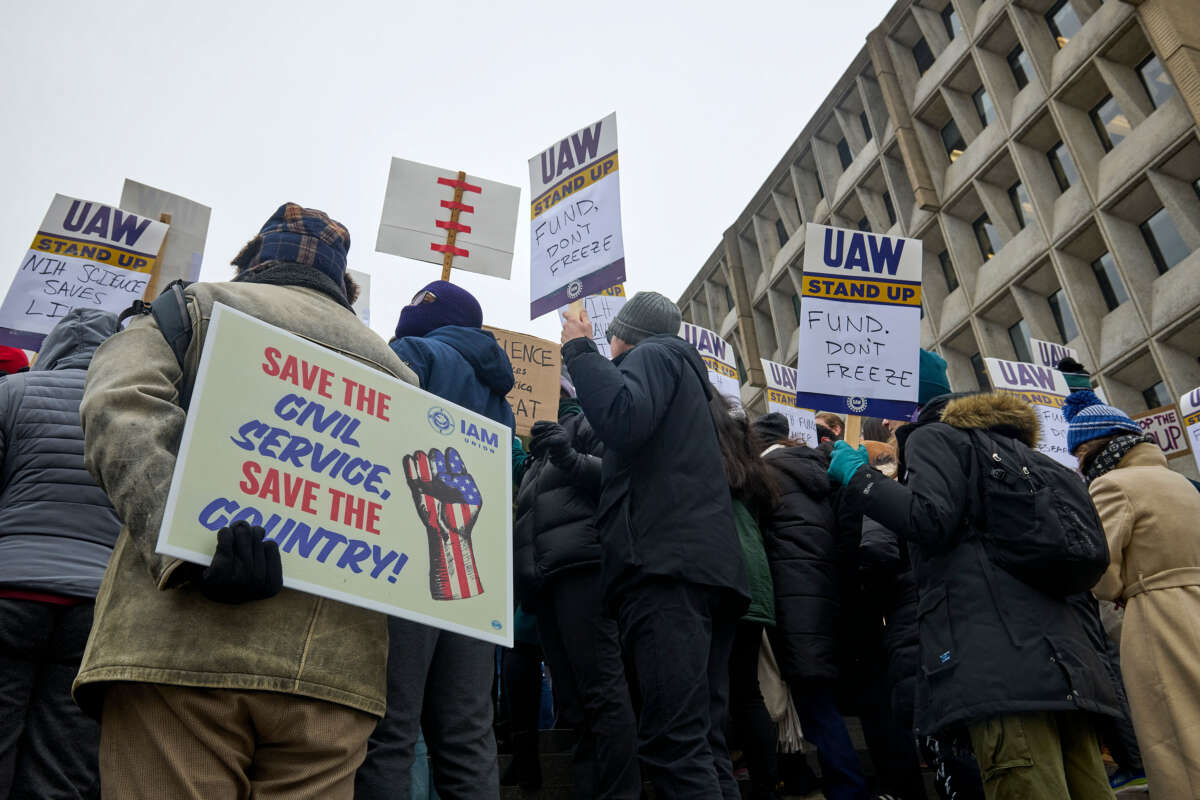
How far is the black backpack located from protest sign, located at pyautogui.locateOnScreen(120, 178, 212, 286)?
5478mm

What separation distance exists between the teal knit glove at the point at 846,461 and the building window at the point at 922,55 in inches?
924

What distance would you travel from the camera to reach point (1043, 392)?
8.34m

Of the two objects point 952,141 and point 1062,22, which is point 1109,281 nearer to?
point 1062,22

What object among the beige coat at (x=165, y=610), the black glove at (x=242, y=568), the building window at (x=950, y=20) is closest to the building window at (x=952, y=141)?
the building window at (x=950, y=20)

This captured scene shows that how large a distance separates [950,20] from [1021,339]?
890 centimetres

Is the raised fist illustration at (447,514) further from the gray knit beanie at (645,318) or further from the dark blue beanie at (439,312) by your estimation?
the gray knit beanie at (645,318)

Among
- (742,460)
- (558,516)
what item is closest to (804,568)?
(742,460)

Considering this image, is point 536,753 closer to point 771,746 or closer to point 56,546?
point 771,746

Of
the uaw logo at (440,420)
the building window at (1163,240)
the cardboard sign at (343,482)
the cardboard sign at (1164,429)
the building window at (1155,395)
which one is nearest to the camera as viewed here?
the cardboard sign at (343,482)

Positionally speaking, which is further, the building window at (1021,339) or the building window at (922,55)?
the building window at (922,55)

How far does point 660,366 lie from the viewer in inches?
128

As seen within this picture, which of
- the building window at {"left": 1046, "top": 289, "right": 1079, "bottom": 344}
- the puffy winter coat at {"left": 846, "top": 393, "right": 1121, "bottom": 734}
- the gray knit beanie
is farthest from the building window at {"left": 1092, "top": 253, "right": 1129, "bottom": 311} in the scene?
the gray knit beanie

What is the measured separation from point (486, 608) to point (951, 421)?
6.76 ft

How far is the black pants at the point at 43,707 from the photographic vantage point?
258 centimetres
